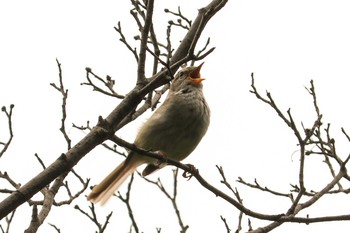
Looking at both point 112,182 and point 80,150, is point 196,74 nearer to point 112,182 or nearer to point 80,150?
point 112,182

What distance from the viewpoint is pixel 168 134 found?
6.03 meters

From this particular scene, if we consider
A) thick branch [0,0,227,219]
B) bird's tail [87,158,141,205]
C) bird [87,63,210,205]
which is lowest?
thick branch [0,0,227,219]

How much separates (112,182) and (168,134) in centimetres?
91

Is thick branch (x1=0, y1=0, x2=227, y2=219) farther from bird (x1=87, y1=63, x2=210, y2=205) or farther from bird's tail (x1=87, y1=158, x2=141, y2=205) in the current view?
bird's tail (x1=87, y1=158, x2=141, y2=205)

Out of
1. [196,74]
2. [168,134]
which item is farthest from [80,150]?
[196,74]

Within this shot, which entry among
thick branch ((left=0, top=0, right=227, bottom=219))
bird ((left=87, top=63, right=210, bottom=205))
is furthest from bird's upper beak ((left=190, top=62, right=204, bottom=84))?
thick branch ((left=0, top=0, right=227, bottom=219))

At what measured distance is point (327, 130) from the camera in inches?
206

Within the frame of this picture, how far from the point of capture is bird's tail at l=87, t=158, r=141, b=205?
20.5ft

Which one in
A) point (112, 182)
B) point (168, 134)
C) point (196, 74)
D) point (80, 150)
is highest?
point (196, 74)

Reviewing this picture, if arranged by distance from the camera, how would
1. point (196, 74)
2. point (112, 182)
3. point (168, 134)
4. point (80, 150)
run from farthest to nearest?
1. point (196, 74)
2. point (112, 182)
3. point (168, 134)
4. point (80, 150)

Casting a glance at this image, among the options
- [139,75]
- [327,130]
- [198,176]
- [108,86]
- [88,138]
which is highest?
[108,86]

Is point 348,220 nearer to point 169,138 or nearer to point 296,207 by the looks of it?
point 296,207

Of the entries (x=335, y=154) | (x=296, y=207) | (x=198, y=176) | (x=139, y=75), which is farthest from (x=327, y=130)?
(x=139, y=75)

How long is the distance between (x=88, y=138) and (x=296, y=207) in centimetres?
173
